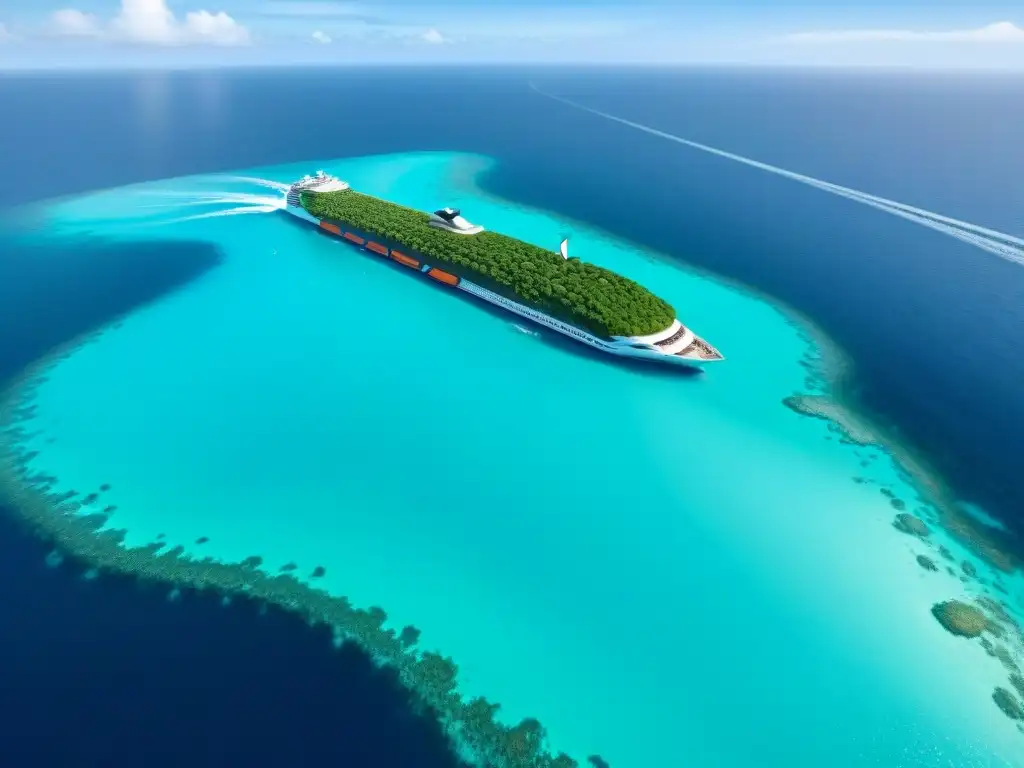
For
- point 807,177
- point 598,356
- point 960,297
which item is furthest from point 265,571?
A: point 807,177

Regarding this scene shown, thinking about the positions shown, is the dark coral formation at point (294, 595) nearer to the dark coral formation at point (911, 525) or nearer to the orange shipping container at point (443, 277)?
the dark coral formation at point (911, 525)

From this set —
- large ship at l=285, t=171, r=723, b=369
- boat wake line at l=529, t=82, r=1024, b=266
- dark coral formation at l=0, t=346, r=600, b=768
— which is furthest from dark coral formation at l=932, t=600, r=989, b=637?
boat wake line at l=529, t=82, r=1024, b=266

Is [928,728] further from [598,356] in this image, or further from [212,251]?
[212,251]

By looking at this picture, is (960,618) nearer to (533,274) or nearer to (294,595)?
(294,595)

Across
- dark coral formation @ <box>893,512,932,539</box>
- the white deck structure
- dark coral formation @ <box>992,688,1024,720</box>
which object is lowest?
the white deck structure

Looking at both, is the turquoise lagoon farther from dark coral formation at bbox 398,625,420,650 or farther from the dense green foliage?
the dense green foliage

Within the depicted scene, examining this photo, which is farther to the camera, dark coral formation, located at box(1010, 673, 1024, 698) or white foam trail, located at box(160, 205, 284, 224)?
white foam trail, located at box(160, 205, 284, 224)

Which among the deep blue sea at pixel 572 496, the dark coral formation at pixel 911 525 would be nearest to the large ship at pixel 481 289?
the deep blue sea at pixel 572 496

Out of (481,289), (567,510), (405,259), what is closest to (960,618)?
(567,510)
